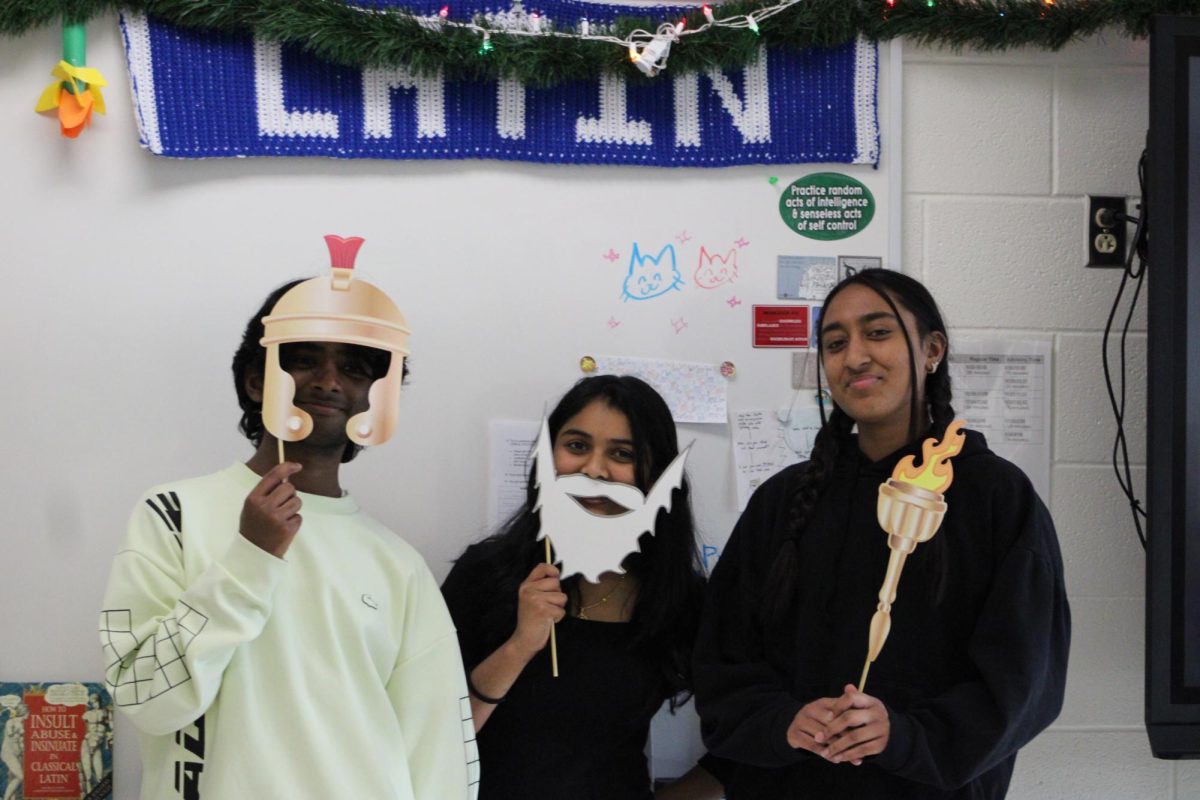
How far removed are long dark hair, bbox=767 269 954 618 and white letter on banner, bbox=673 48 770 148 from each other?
483 millimetres

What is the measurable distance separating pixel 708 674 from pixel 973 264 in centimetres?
95

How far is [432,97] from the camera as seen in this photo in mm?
1927

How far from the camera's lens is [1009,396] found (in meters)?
2.01

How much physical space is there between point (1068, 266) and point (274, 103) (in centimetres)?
146

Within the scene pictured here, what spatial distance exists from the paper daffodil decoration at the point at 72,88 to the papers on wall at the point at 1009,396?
1560mm

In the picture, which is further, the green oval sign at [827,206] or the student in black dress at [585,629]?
the green oval sign at [827,206]

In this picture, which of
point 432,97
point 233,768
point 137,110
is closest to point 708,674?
point 233,768

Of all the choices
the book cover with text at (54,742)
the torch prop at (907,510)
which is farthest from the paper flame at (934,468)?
the book cover with text at (54,742)

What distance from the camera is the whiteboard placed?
1.88 m

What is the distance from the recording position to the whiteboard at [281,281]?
1.88m

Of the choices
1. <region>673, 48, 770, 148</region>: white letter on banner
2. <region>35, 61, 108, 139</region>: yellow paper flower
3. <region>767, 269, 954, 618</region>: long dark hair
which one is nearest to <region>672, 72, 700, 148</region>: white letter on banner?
<region>673, 48, 770, 148</region>: white letter on banner

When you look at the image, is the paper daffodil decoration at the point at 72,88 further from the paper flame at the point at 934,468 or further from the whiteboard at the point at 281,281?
the paper flame at the point at 934,468

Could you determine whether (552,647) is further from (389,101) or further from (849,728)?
(389,101)

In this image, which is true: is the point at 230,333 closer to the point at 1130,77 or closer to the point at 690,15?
the point at 690,15
